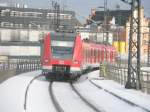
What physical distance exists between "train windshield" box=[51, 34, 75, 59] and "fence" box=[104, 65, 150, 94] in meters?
3.84

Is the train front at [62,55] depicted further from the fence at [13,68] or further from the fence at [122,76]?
the fence at [13,68]

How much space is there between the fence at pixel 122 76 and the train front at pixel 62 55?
9.97ft

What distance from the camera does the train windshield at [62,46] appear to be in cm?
3719

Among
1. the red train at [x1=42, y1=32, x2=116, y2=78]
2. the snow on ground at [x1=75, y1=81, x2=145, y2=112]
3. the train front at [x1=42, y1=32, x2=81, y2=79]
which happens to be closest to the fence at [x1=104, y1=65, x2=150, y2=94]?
the snow on ground at [x1=75, y1=81, x2=145, y2=112]

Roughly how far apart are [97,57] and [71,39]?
17.9m

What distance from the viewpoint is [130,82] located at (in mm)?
31797

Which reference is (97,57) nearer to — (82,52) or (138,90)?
(82,52)

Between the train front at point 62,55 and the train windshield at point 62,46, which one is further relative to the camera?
the train windshield at point 62,46

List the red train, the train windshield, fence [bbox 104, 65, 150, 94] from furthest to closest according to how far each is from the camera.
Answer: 1. the train windshield
2. the red train
3. fence [bbox 104, 65, 150, 94]

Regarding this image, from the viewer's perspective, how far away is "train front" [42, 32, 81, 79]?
121ft

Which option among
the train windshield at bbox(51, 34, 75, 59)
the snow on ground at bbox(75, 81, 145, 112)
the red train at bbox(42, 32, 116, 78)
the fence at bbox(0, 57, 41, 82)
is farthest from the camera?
the fence at bbox(0, 57, 41, 82)

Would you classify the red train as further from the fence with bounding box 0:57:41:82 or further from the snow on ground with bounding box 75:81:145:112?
the snow on ground with bounding box 75:81:145:112

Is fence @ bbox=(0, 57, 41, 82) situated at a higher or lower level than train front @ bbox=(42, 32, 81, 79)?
lower

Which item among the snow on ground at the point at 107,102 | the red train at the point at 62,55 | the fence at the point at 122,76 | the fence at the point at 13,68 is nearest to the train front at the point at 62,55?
the red train at the point at 62,55
